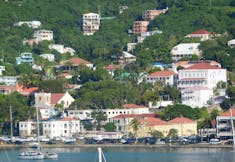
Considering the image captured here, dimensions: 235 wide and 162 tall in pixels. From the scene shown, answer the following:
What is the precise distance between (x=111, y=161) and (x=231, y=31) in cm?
4880

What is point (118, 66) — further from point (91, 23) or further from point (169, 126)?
point (169, 126)

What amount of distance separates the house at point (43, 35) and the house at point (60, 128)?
33.4 meters

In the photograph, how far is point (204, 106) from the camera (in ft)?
351

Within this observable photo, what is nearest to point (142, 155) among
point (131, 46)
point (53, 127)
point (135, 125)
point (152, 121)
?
point (135, 125)

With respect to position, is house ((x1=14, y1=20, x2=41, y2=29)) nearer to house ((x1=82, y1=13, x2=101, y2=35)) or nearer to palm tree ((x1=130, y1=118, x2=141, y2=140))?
house ((x1=82, y1=13, x2=101, y2=35))

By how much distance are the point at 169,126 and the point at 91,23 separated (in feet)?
145

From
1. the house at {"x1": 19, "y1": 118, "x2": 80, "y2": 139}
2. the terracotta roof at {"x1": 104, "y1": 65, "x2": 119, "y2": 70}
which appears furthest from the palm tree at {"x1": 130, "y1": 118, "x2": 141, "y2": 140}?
the terracotta roof at {"x1": 104, "y1": 65, "x2": 119, "y2": 70}

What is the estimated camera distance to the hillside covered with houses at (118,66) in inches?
4112

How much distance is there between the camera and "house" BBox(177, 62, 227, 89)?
112000 millimetres

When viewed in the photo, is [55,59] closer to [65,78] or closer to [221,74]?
[65,78]

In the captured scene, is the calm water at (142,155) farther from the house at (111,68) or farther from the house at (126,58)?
the house at (126,58)

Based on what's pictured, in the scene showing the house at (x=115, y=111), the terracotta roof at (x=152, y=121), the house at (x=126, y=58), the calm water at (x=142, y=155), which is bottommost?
the calm water at (x=142, y=155)

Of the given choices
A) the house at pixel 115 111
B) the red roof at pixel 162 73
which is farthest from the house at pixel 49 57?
the house at pixel 115 111

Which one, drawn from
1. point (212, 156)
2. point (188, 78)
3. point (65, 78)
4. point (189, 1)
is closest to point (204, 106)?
point (188, 78)
